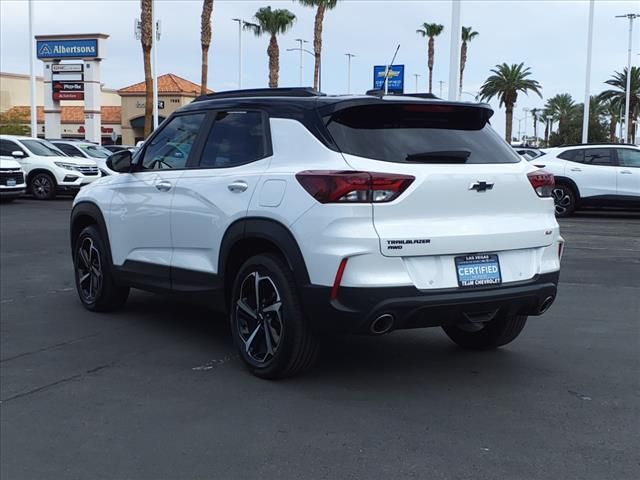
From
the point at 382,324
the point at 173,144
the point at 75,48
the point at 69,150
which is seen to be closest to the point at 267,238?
the point at 382,324

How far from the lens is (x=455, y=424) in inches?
175

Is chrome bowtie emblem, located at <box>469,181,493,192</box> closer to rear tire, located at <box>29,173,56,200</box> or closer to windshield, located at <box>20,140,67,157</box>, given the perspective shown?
rear tire, located at <box>29,173,56,200</box>

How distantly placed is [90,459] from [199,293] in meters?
1.94

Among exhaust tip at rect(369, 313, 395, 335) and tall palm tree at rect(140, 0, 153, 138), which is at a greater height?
tall palm tree at rect(140, 0, 153, 138)

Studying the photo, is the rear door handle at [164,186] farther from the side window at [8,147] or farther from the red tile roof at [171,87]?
the red tile roof at [171,87]

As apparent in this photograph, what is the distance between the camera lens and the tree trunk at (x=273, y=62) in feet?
155

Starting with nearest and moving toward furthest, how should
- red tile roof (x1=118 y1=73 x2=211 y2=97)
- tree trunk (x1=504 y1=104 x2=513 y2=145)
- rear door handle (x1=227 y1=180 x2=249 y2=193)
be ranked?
rear door handle (x1=227 y1=180 x2=249 y2=193), red tile roof (x1=118 y1=73 x2=211 y2=97), tree trunk (x1=504 y1=104 x2=513 y2=145)

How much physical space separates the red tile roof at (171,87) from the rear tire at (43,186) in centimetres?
3749

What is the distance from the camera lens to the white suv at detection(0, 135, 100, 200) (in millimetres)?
22141

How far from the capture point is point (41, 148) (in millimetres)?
22875

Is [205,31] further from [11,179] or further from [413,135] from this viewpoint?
[413,135]

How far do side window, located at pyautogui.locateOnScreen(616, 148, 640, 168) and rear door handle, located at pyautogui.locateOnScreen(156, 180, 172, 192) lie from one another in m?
13.7

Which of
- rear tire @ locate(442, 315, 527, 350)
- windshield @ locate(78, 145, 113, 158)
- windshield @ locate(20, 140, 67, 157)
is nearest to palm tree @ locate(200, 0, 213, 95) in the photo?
windshield @ locate(78, 145, 113, 158)

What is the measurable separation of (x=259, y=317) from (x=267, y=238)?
0.59 metres
